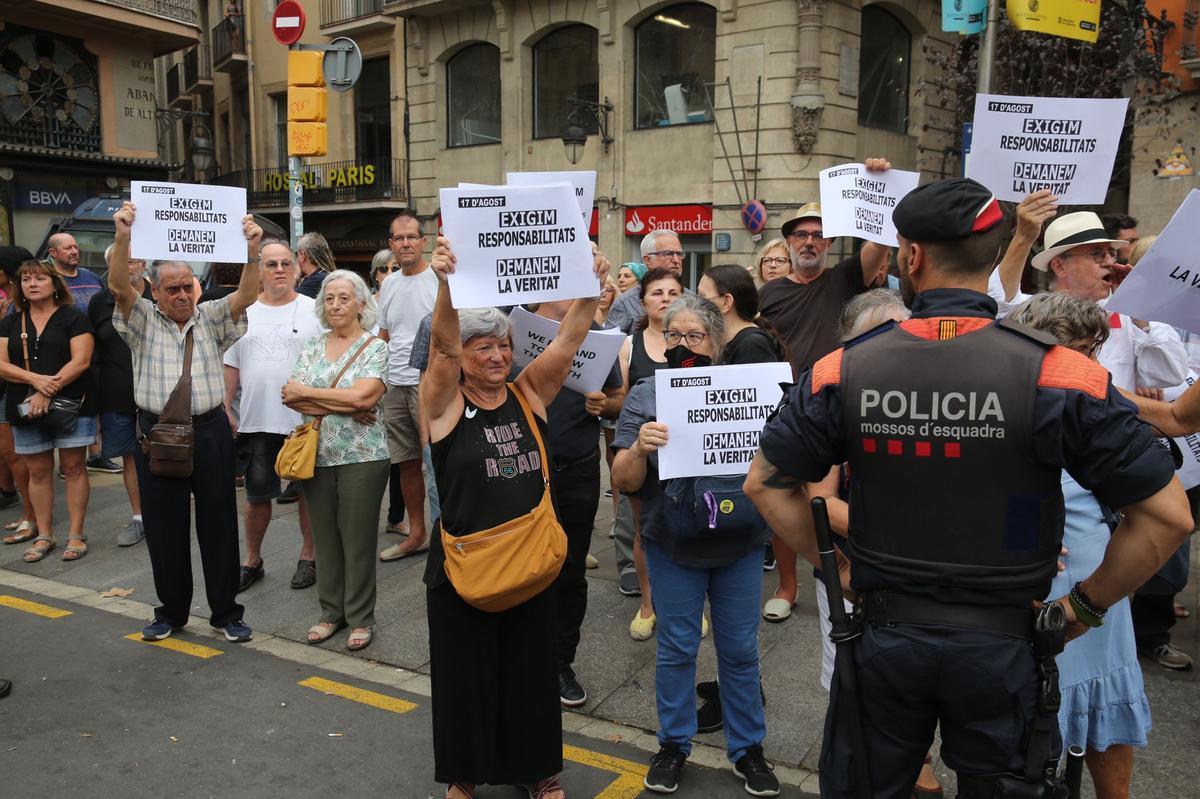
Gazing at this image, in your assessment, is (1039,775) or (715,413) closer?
(1039,775)

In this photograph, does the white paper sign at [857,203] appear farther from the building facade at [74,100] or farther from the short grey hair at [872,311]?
the building facade at [74,100]

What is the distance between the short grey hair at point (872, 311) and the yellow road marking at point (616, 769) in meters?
1.99

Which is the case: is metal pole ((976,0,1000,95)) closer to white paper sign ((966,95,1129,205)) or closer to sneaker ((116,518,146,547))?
white paper sign ((966,95,1129,205))

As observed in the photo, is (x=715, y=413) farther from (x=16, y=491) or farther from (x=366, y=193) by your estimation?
(x=366, y=193)

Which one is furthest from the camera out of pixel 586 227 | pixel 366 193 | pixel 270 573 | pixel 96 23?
pixel 366 193

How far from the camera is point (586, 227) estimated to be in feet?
12.6

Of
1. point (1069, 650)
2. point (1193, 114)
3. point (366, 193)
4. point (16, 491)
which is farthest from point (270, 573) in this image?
point (366, 193)

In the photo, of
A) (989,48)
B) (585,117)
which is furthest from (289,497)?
(585,117)

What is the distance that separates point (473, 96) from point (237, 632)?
19042 millimetres

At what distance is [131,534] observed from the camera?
729 centimetres

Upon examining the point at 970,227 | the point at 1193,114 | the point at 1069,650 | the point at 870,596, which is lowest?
the point at 1069,650

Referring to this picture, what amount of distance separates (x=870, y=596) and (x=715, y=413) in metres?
1.36

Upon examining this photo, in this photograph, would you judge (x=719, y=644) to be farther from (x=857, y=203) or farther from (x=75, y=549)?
(x=75, y=549)

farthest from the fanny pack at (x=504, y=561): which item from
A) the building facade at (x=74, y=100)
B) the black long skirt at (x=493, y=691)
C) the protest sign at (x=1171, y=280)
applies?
the building facade at (x=74, y=100)
